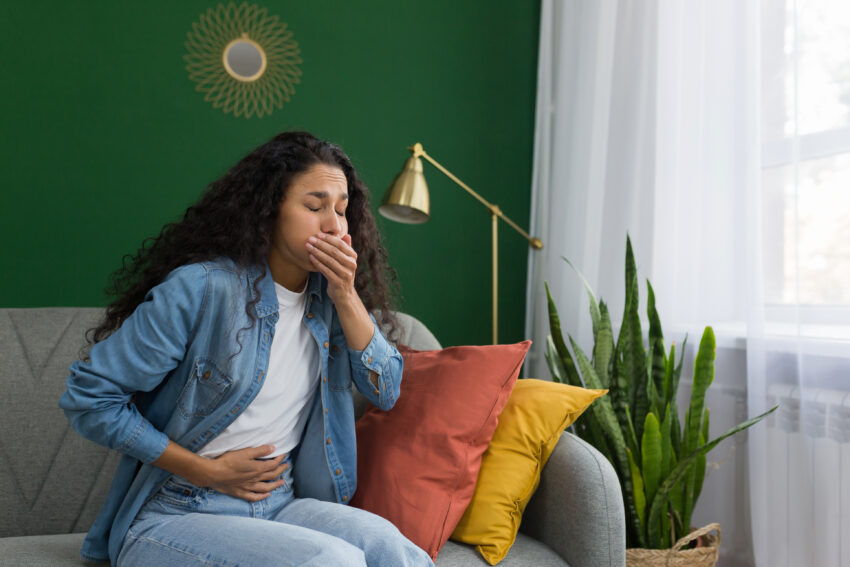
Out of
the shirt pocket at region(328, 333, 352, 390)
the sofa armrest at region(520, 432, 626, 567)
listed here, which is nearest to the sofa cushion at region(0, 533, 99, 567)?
the shirt pocket at region(328, 333, 352, 390)

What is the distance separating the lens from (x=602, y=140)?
2.44 meters

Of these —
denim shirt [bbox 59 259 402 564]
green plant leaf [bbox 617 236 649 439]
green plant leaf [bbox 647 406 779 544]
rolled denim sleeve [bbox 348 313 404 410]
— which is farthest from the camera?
green plant leaf [bbox 617 236 649 439]

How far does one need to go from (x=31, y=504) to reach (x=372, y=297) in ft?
3.12

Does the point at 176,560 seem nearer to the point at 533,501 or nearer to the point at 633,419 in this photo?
the point at 533,501

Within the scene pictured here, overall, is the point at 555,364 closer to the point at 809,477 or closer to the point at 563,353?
the point at 563,353

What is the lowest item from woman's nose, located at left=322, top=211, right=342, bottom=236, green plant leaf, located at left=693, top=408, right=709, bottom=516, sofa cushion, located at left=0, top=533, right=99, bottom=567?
sofa cushion, located at left=0, top=533, right=99, bottom=567

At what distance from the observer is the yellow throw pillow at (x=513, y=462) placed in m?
1.43

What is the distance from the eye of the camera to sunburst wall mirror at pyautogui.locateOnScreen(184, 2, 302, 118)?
2.79 meters

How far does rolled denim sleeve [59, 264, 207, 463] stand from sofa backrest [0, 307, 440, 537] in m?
0.53

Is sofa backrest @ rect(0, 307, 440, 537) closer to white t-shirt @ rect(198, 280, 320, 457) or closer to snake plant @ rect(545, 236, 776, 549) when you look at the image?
white t-shirt @ rect(198, 280, 320, 457)

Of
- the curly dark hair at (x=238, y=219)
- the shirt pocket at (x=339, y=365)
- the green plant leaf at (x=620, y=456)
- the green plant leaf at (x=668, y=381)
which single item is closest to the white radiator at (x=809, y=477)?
the green plant leaf at (x=668, y=381)

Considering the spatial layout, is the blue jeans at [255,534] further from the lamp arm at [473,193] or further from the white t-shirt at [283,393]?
the lamp arm at [473,193]

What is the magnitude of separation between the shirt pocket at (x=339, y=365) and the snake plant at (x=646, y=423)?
68 centimetres

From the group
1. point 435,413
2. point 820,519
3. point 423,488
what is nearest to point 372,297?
point 435,413
